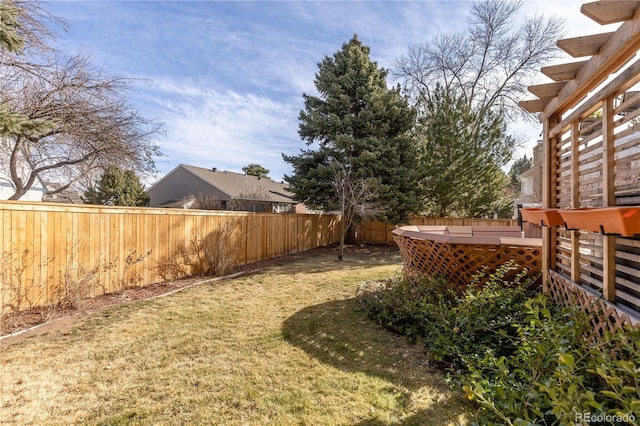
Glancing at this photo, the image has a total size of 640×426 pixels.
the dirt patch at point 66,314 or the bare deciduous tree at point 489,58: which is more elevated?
the bare deciduous tree at point 489,58

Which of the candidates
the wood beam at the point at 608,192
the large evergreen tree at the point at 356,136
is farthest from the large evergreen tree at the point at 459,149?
the wood beam at the point at 608,192

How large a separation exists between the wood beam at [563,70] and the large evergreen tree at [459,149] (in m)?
10.6

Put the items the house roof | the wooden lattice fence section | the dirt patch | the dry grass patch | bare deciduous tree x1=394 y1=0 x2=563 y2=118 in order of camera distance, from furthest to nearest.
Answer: the house roof < bare deciduous tree x1=394 y1=0 x2=563 y2=118 < the wooden lattice fence section < the dirt patch < the dry grass patch

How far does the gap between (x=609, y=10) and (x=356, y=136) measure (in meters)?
10.9

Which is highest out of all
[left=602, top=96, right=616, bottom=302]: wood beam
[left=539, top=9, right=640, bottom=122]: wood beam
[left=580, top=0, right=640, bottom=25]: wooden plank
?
[left=580, top=0, right=640, bottom=25]: wooden plank

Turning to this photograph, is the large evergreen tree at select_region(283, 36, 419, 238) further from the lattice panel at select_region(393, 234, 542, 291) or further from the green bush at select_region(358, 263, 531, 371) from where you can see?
the green bush at select_region(358, 263, 531, 371)

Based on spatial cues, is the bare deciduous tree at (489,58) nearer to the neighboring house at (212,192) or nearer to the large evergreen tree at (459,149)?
the large evergreen tree at (459,149)

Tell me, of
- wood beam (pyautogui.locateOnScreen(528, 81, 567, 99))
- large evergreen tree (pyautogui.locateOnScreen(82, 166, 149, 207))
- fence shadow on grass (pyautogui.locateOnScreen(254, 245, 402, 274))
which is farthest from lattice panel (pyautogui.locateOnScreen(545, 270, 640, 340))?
large evergreen tree (pyautogui.locateOnScreen(82, 166, 149, 207))

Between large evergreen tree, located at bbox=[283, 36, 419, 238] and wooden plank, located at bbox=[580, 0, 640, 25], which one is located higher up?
large evergreen tree, located at bbox=[283, 36, 419, 238]

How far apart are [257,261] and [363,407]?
7.37 meters

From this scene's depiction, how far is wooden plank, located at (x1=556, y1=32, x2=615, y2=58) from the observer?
2383 mm

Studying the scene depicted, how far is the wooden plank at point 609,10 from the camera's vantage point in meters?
1.90

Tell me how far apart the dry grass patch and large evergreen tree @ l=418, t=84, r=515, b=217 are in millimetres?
11157

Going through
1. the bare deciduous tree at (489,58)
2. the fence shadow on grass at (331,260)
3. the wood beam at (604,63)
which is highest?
the bare deciduous tree at (489,58)
